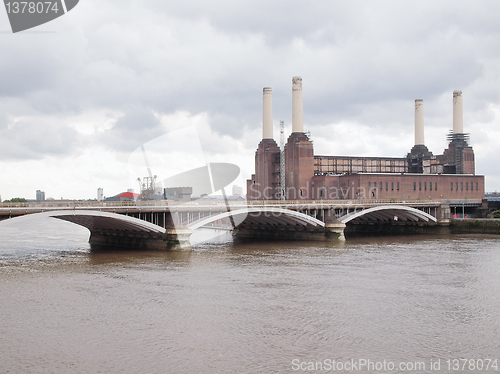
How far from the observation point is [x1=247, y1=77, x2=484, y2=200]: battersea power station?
82.6m

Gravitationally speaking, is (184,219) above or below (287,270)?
above

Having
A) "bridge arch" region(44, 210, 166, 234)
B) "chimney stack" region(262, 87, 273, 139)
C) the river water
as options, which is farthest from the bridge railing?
"chimney stack" region(262, 87, 273, 139)

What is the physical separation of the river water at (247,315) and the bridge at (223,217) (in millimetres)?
4449

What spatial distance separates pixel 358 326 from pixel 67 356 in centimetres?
1238

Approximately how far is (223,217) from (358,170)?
50376 millimetres

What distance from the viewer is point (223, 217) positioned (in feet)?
177

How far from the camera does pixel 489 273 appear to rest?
36.2 metres

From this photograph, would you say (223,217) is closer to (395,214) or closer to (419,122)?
(395,214)

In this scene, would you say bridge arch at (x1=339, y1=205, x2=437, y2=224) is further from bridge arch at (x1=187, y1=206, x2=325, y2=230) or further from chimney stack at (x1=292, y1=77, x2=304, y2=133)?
chimney stack at (x1=292, y1=77, x2=304, y2=133)

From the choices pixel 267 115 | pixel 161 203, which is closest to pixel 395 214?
pixel 267 115

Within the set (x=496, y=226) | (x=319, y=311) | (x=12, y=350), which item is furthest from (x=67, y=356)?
(x=496, y=226)

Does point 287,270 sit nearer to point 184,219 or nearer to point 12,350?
point 184,219

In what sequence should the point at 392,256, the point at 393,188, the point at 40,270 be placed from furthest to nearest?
the point at 393,188
the point at 392,256
the point at 40,270

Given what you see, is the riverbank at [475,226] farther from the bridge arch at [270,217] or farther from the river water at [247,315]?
the river water at [247,315]
